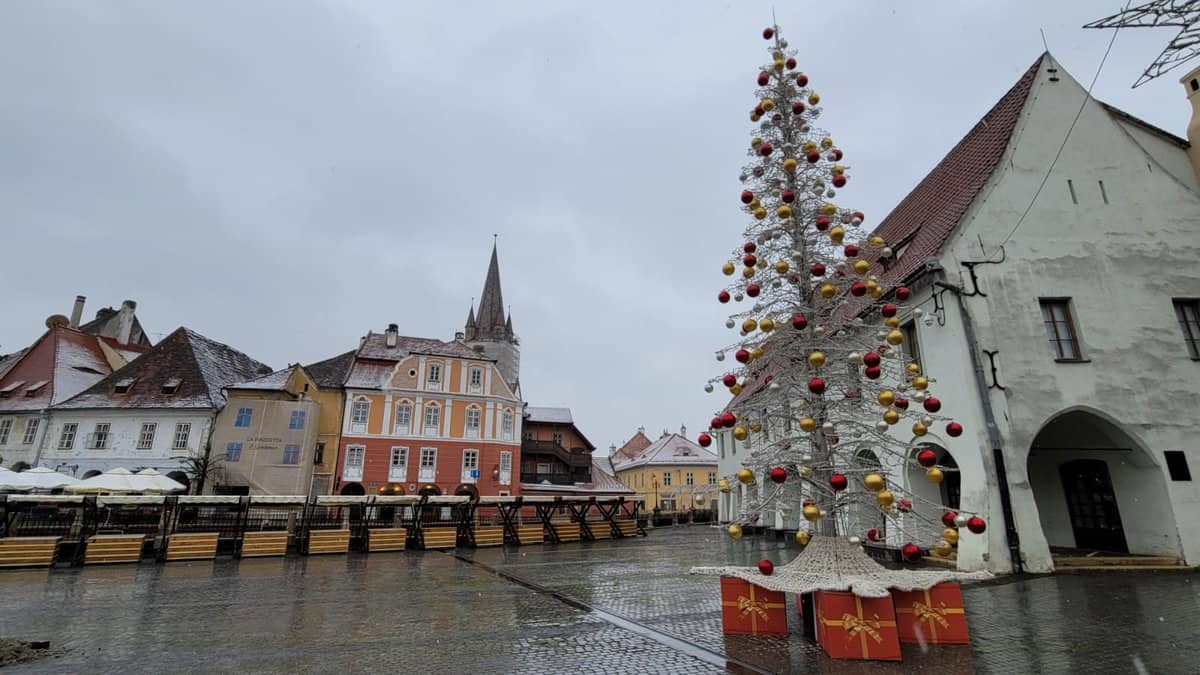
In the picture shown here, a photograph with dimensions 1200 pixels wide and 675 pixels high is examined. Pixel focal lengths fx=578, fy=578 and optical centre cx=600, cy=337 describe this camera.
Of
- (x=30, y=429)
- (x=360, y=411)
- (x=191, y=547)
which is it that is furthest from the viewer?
(x=360, y=411)

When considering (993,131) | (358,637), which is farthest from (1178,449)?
(358,637)

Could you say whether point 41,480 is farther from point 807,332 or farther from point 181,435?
point 807,332

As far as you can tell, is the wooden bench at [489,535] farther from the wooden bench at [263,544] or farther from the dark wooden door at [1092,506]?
the dark wooden door at [1092,506]

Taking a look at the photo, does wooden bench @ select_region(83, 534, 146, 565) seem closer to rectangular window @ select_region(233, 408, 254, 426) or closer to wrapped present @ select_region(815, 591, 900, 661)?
rectangular window @ select_region(233, 408, 254, 426)

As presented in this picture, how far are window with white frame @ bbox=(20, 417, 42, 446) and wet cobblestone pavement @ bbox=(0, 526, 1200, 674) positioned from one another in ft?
81.8

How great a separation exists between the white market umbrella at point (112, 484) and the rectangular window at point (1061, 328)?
2840 cm

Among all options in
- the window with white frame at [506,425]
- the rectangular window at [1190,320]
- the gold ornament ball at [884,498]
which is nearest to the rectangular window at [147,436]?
the window with white frame at [506,425]

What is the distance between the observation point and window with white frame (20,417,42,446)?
1256 inches

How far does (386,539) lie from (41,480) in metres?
12.0

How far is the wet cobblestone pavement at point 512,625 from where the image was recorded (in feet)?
20.0

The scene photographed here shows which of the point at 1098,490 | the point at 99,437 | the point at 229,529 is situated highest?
the point at 99,437

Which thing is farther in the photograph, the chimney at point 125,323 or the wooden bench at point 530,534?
the chimney at point 125,323

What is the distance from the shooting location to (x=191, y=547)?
18.4 metres

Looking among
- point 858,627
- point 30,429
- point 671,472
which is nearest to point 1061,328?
point 858,627
